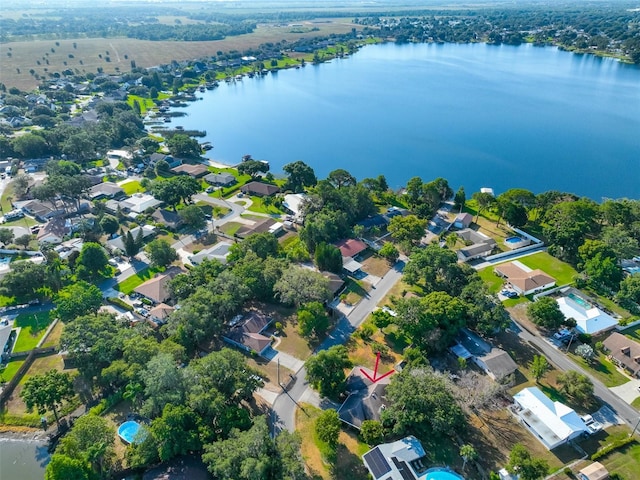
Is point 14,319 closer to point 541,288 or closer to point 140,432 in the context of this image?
point 140,432

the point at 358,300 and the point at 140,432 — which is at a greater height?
the point at 140,432

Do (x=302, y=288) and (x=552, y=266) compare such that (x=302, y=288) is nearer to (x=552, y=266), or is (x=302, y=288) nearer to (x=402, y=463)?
(x=402, y=463)

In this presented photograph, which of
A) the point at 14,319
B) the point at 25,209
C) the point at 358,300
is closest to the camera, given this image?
the point at 14,319

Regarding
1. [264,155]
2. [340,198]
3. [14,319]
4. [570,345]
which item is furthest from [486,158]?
[14,319]

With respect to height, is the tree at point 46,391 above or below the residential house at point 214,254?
above

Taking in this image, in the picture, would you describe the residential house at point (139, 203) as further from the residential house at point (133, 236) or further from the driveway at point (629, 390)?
the driveway at point (629, 390)

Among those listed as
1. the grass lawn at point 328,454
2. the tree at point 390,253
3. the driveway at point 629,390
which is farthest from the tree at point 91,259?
the driveway at point 629,390

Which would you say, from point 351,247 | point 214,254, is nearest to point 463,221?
point 351,247
